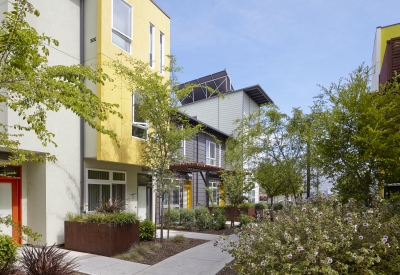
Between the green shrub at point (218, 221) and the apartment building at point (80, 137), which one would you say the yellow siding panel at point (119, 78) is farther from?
the green shrub at point (218, 221)

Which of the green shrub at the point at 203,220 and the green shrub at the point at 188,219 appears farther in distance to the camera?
the green shrub at the point at 188,219

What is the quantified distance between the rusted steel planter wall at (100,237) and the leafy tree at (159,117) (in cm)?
135

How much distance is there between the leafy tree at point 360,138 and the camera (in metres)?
6.66

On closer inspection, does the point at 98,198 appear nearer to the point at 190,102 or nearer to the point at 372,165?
the point at 372,165

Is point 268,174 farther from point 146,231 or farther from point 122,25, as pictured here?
point 122,25

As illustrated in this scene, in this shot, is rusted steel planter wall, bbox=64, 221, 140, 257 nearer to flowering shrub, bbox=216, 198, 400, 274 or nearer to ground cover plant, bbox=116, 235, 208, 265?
ground cover plant, bbox=116, 235, 208, 265

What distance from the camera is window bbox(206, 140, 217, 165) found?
20683mm

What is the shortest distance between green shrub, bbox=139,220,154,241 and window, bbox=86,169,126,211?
68.8 inches

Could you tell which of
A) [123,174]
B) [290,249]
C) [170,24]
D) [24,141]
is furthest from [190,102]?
[290,249]

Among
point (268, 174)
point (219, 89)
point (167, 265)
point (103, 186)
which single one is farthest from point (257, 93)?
point (167, 265)

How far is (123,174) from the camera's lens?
39.5 ft

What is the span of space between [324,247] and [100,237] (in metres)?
6.13

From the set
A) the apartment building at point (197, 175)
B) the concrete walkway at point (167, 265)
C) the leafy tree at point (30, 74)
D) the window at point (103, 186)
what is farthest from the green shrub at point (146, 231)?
the leafy tree at point (30, 74)

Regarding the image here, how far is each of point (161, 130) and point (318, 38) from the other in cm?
539
